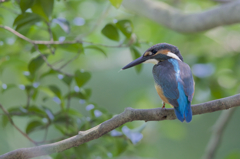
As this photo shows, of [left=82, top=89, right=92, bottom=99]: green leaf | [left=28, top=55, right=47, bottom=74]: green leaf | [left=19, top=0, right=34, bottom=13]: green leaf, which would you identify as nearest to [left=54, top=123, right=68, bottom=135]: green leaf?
[left=82, top=89, right=92, bottom=99]: green leaf

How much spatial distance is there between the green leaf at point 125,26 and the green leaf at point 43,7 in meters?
0.34

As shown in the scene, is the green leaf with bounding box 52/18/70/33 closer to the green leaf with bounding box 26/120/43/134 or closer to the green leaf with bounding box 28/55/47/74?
the green leaf with bounding box 28/55/47/74

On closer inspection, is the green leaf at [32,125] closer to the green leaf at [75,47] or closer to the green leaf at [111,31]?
the green leaf at [75,47]

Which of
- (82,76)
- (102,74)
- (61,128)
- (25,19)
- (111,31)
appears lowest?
(102,74)

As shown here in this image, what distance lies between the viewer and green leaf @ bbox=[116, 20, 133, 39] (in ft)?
4.76

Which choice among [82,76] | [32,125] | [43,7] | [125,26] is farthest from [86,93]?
[43,7]

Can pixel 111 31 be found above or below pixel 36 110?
above

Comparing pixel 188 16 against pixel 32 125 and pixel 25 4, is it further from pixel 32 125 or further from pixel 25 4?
pixel 32 125

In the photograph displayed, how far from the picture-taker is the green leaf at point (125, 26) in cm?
145

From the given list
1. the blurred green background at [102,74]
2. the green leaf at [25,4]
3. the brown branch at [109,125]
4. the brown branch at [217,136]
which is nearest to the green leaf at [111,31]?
the blurred green background at [102,74]

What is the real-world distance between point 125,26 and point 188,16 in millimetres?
601

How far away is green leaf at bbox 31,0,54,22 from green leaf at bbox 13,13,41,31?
0.06 metres

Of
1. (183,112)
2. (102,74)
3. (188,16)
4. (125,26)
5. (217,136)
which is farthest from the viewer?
(102,74)

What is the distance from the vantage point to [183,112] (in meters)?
1.20
